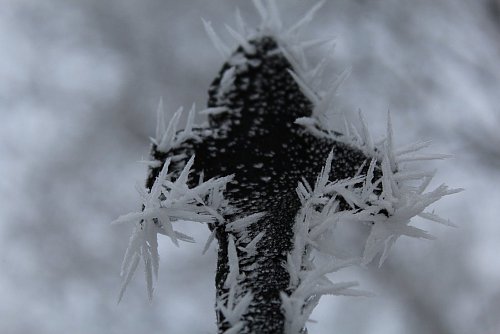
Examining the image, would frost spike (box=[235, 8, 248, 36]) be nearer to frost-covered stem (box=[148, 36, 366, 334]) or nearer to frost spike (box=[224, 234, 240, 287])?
frost-covered stem (box=[148, 36, 366, 334])

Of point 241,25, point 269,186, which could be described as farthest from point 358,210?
point 241,25

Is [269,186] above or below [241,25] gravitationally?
below

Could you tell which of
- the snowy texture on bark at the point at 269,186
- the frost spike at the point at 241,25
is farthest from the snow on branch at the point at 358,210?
the frost spike at the point at 241,25

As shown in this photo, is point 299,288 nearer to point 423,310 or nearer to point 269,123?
point 269,123

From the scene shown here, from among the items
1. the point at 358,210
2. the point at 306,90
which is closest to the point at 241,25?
the point at 306,90

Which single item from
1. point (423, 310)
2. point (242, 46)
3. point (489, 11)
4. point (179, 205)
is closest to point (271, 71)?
point (242, 46)

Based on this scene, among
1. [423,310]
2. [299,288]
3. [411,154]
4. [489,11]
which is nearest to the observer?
[299,288]

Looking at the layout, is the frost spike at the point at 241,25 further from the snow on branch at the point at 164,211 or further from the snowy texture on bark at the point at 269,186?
the snow on branch at the point at 164,211

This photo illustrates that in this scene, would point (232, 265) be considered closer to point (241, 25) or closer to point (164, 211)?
point (164, 211)
